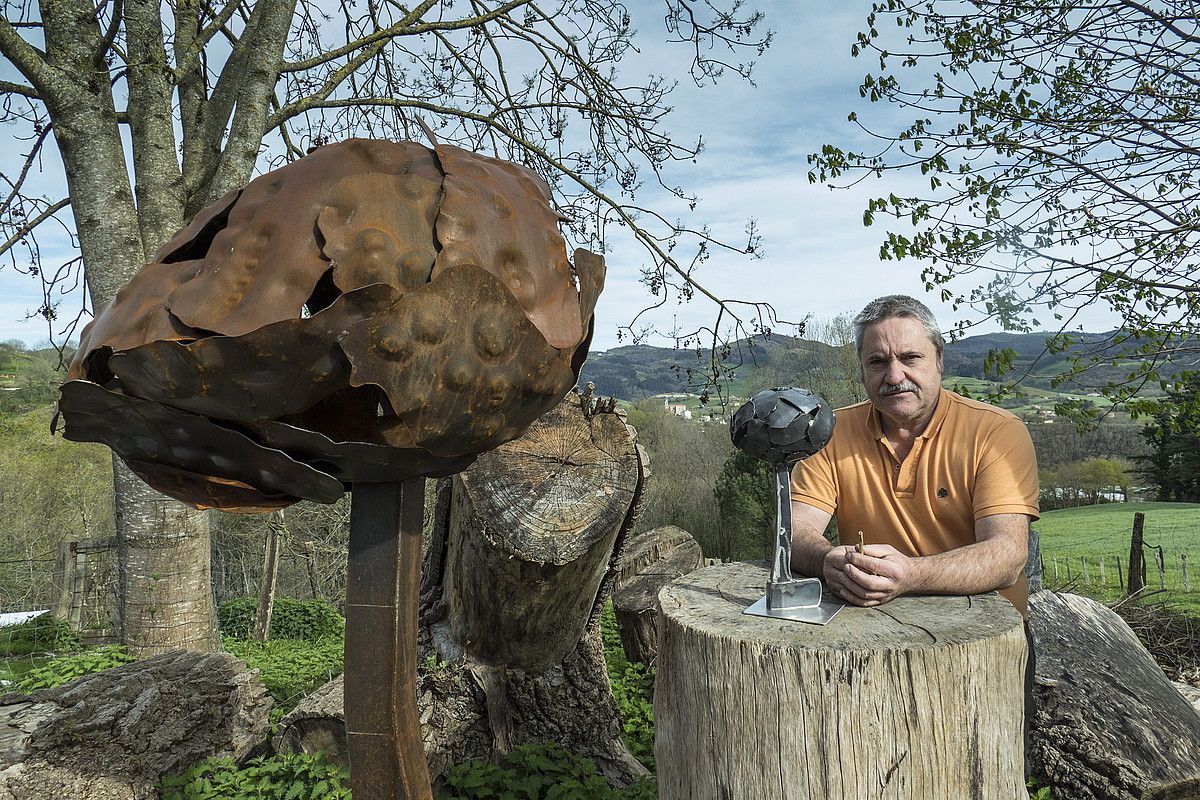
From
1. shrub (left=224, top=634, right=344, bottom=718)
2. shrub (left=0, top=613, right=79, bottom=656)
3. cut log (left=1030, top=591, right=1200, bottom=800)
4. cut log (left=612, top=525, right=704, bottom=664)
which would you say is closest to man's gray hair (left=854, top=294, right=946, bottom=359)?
cut log (left=1030, top=591, right=1200, bottom=800)

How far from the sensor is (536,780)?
9.99 feet

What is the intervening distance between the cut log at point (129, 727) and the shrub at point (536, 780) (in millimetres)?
934

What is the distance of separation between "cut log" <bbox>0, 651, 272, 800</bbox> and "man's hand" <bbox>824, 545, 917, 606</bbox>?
2427 mm

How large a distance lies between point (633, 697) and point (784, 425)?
3156mm

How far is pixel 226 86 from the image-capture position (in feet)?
15.6

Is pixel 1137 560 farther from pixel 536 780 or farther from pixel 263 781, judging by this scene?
pixel 263 781

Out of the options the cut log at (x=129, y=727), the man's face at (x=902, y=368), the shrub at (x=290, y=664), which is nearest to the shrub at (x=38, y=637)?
the shrub at (x=290, y=664)

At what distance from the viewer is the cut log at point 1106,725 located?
3248 millimetres

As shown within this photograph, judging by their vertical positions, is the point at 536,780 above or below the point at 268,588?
above

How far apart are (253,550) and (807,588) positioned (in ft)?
49.1

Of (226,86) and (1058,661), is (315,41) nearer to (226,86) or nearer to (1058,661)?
(226,86)

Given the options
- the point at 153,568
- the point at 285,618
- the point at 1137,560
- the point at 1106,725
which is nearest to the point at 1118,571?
the point at 1137,560

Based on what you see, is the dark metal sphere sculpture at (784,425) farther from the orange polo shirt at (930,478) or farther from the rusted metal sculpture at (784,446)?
the orange polo shirt at (930,478)

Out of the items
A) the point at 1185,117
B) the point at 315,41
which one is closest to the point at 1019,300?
the point at 1185,117
